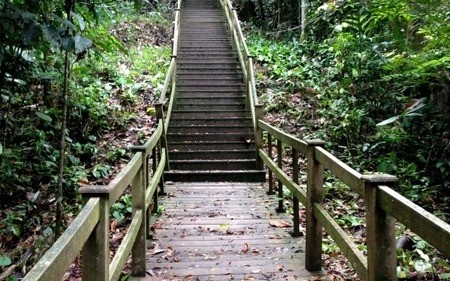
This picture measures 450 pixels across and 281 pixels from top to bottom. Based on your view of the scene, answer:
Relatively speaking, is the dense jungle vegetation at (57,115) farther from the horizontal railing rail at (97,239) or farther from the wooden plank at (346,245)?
the wooden plank at (346,245)

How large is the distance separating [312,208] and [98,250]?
82.5 inches

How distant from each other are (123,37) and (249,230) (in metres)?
11.5

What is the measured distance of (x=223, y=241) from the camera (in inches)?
179

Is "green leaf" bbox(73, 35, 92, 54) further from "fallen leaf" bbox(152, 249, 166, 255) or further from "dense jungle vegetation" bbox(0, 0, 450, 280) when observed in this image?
"fallen leaf" bbox(152, 249, 166, 255)

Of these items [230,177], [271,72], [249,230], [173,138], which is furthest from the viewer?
[271,72]

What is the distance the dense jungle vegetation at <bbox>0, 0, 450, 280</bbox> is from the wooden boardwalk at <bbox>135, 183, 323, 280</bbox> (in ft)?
1.79

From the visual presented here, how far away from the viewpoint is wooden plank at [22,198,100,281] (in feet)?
4.72

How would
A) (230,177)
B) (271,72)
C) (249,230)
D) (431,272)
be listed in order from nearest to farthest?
(431,272) < (249,230) < (230,177) < (271,72)

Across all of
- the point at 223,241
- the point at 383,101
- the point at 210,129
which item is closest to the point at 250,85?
the point at 210,129

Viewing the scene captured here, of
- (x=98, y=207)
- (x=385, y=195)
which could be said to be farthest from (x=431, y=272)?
(x=98, y=207)

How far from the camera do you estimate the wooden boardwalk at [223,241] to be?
3741 millimetres

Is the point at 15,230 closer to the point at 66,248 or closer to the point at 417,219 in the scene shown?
the point at 66,248

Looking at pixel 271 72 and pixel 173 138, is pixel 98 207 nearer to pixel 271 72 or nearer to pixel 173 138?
pixel 173 138

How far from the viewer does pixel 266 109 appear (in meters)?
10.2
